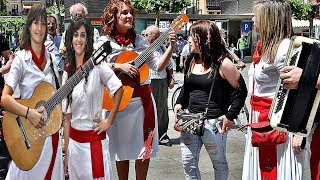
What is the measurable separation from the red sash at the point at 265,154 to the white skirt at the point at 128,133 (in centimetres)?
130

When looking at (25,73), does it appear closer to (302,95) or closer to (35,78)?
(35,78)

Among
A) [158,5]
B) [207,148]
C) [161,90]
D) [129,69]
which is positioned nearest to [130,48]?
[129,69]

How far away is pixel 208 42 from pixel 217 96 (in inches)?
19.6

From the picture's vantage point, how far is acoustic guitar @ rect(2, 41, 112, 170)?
13.8ft

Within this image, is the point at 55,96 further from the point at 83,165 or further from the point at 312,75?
the point at 312,75

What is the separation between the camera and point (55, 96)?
4.22m

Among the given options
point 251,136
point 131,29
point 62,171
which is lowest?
point 62,171

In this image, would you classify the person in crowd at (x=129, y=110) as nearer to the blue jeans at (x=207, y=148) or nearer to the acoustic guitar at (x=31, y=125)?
the blue jeans at (x=207, y=148)

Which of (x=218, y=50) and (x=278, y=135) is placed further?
(x=218, y=50)

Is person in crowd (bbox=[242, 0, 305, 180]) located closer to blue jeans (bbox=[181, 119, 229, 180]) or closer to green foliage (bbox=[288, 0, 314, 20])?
blue jeans (bbox=[181, 119, 229, 180])

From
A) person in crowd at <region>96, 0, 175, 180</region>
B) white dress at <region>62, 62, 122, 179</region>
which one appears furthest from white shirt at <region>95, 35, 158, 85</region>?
white dress at <region>62, 62, 122, 179</region>

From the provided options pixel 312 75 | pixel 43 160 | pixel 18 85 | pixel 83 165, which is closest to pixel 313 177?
pixel 312 75

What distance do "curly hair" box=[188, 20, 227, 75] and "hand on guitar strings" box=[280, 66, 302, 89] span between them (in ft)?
5.52

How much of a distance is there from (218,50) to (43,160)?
1.84 meters
